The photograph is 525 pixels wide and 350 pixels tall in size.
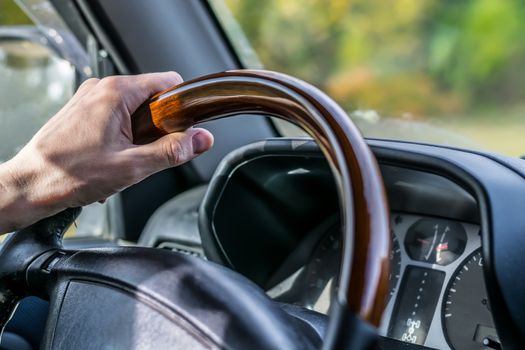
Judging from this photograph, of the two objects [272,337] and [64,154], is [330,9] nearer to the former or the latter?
[64,154]

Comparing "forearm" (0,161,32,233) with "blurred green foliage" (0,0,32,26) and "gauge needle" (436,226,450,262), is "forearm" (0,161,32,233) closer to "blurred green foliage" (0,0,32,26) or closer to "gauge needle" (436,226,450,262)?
"gauge needle" (436,226,450,262)

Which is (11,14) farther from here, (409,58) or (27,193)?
(27,193)

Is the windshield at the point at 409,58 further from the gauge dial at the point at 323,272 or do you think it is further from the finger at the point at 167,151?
the finger at the point at 167,151

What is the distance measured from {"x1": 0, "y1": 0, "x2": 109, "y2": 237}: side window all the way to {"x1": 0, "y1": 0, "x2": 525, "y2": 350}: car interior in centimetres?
1

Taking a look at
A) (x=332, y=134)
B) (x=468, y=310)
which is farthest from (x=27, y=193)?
(x=468, y=310)

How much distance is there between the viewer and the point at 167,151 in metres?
1.02

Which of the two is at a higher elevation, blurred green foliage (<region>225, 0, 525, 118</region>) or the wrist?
blurred green foliage (<region>225, 0, 525, 118</region>)

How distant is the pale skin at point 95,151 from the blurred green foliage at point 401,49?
3.37ft

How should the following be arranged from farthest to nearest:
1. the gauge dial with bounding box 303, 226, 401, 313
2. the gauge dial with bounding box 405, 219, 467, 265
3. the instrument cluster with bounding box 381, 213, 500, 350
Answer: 1. the gauge dial with bounding box 303, 226, 401, 313
2. the gauge dial with bounding box 405, 219, 467, 265
3. the instrument cluster with bounding box 381, 213, 500, 350

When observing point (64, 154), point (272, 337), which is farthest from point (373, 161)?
point (64, 154)

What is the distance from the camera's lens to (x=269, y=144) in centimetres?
175

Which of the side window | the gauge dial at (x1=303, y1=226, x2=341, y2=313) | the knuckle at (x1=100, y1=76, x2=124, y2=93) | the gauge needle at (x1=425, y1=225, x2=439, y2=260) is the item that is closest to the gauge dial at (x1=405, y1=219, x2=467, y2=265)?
the gauge needle at (x1=425, y1=225, x2=439, y2=260)

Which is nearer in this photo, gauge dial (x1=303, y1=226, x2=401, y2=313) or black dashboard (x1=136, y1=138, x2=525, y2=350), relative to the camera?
black dashboard (x1=136, y1=138, x2=525, y2=350)

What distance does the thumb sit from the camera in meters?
1.02
